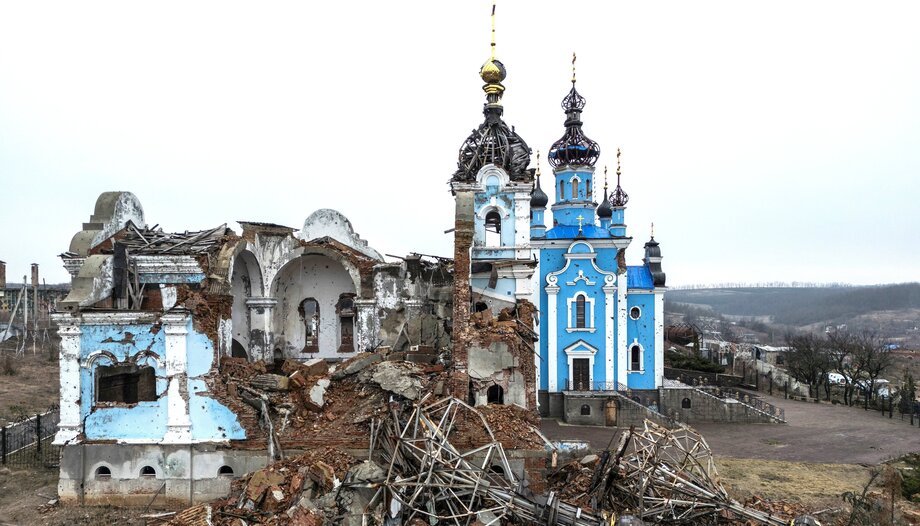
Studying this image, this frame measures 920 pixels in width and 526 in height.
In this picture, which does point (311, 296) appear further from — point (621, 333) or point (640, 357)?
point (640, 357)

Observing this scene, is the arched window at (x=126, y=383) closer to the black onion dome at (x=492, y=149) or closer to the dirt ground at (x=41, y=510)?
the dirt ground at (x=41, y=510)

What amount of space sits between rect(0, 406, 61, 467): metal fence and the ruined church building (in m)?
3.63

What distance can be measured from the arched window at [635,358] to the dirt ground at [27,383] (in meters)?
29.9

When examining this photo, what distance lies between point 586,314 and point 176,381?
66.6ft

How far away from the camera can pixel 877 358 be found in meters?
37.1

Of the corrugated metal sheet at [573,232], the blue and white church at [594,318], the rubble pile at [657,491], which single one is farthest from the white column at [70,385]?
the corrugated metal sheet at [573,232]

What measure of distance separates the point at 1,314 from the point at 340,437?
56.1m

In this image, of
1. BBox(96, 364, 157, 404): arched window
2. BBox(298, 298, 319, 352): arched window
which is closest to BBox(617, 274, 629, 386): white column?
BBox(298, 298, 319, 352): arched window

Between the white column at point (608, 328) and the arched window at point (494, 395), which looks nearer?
the arched window at point (494, 395)

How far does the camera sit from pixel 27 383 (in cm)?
3022

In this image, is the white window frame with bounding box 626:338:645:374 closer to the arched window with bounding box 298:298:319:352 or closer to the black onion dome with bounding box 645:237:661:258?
the black onion dome with bounding box 645:237:661:258

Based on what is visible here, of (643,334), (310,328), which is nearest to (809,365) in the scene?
(643,334)

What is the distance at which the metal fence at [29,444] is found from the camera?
1740cm

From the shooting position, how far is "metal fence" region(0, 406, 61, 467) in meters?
17.4
